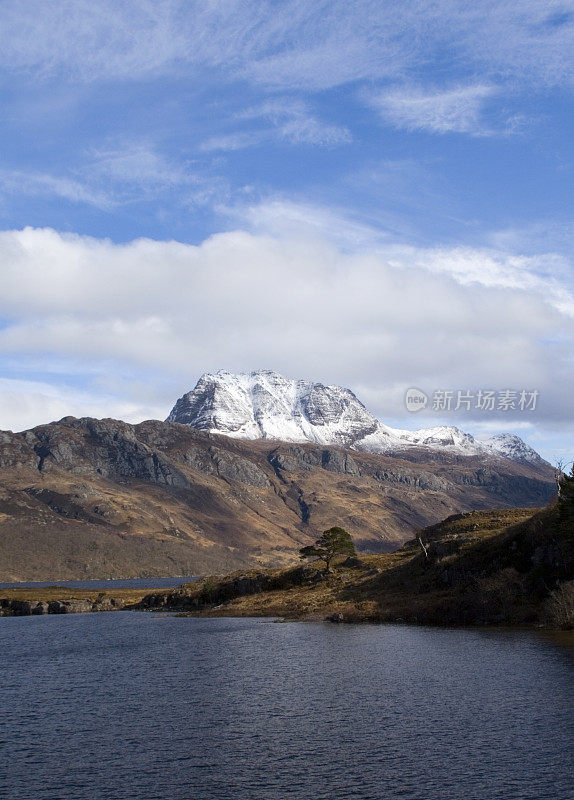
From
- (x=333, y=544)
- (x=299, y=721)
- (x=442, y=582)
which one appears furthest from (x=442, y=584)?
(x=299, y=721)

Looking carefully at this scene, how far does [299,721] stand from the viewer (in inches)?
2205

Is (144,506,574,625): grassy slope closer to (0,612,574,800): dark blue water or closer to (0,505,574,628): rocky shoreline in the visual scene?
(0,505,574,628): rocky shoreline

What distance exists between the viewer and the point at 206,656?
9275cm

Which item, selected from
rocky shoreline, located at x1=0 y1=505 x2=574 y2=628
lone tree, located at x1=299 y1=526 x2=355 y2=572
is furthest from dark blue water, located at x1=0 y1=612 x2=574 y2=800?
lone tree, located at x1=299 y1=526 x2=355 y2=572

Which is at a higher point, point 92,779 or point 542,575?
point 542,575

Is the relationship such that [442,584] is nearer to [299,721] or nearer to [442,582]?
[442,582]

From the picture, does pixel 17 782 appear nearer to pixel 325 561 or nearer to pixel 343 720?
pixel 343 720

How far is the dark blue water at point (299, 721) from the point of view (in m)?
41.6

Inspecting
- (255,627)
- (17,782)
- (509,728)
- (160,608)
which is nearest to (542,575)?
(255,627)

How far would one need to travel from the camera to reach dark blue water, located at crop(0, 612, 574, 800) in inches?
1636

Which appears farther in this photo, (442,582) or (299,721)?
(442,582)

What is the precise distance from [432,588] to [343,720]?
7719 cm

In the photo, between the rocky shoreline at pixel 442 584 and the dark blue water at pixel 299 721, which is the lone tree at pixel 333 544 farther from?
the dark blue water at pixel 299 721

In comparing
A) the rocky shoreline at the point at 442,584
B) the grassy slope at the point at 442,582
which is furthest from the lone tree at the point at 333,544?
the grassy slope at the point at 442,582
